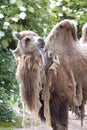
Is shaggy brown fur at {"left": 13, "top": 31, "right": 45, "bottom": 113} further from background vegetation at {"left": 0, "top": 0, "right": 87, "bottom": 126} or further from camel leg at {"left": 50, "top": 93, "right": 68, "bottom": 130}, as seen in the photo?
background vegetation at {"left": 0, "top": 0, "right": 87, "bottom": 126}

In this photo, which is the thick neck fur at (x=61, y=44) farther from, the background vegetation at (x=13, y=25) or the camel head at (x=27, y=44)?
the background vegetation at (x=13, y=25)

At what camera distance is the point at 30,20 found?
408cm

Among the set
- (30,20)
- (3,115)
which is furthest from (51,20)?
(3,115)

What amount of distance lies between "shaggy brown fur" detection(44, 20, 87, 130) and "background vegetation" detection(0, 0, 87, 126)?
0.82 m

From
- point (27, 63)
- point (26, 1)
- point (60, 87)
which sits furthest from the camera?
point (26, 1)

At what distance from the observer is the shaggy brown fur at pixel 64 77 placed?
254cm

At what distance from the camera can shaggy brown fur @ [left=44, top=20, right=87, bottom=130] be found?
2.54 m

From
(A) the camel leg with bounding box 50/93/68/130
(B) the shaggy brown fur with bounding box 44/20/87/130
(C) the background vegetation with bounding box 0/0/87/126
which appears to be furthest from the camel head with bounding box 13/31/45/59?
(C) the background vegetation with bounding box 0/0/87/126

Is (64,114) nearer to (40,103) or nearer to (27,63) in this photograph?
(40,103)

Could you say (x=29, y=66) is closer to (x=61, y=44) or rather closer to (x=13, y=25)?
(x=61, y=44)

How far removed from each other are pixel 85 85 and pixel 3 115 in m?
2.10

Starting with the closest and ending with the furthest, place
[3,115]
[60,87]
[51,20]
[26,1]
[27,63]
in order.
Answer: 1. [27,63]
2. [60,87]
3. [26,1]
4. [51,20]
5. [3,115]

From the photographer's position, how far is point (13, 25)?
3562mm

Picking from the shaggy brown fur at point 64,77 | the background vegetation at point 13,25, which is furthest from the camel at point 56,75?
the background vegetation at point 13,25
